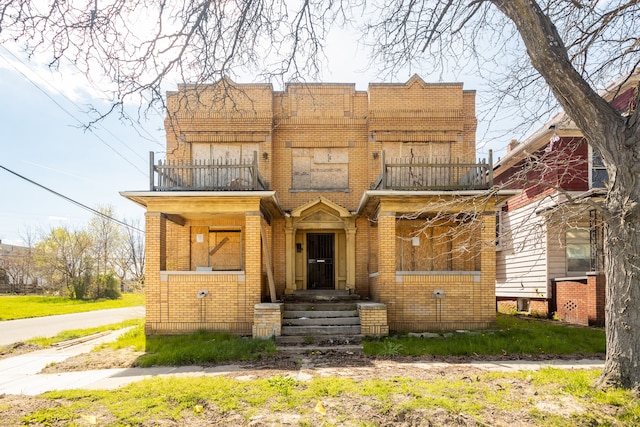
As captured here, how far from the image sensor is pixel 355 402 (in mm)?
5238

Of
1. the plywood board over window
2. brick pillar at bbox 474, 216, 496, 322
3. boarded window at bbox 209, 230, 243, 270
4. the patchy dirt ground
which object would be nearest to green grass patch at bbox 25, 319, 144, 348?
boarded window at bbox 209, 230, 243, 270

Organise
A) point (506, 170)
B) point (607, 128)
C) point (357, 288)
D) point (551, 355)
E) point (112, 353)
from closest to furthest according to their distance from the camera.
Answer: point (607, 128) < point (551, 355) < point (112, 353) < point (357, 288) < point (506, 170)

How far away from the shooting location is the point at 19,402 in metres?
5.75

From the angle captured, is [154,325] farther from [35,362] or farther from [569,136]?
[569,136]

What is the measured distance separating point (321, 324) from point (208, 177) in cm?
644

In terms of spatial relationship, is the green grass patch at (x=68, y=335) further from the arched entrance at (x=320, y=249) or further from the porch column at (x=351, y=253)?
the porch column at (x=351, y=253)

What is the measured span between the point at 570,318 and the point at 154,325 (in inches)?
524

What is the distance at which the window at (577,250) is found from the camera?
14.1 meters

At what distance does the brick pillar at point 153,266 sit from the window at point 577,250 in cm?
1400

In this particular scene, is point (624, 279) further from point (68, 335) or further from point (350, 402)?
point (68, 335)

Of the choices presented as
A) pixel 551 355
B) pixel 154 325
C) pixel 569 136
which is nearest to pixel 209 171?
pixel 154 325

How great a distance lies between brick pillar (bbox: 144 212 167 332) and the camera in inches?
→ 440

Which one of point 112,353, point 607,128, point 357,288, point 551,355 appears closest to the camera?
point 607,128

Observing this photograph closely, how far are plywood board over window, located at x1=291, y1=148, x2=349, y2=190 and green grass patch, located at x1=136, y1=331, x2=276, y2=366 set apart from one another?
624 cm
